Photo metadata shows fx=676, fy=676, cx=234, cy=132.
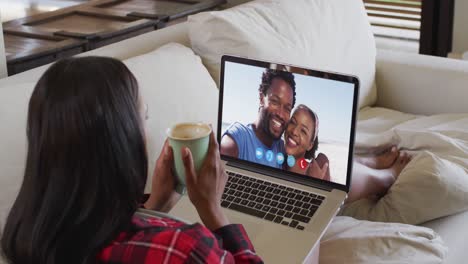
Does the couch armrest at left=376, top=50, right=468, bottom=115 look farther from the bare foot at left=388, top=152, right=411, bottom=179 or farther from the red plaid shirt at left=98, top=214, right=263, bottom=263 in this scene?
the red plaid shirt at left=98, top=214, right=263, bottom=263

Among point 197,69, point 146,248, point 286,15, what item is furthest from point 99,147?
point 286,15

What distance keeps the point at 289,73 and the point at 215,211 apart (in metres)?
0.41

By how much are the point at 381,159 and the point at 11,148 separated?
105cm

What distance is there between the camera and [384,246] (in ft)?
4.79

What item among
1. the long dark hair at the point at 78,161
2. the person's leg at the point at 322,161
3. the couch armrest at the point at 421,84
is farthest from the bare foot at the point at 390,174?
the long dark hair at the point at 78,161

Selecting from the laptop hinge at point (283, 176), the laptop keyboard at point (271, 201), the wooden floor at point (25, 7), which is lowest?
the laptop keyboard at point (271, 201)

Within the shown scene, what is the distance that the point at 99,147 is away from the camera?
3.11 feet

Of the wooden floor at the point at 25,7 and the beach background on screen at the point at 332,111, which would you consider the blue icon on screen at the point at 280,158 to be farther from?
the wooden floor at the point at 25,7

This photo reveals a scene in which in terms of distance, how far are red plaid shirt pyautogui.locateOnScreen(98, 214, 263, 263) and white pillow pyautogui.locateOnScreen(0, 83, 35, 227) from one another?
45 cm

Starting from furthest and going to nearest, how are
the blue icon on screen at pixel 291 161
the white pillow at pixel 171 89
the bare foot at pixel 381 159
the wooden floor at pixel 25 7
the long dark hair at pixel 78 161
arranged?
the wooden floor at pixel 25 7 < the bare foot at pixel 381 159 < the white pillow at pixel 171 89 < the blue icon on screen at pixel 291 161 < the long dark hair at pixel 78 161

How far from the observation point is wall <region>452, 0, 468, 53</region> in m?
3.25

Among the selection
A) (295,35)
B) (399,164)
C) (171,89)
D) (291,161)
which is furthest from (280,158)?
(295,35)

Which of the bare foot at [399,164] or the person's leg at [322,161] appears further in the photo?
the bare foot at [399,164]

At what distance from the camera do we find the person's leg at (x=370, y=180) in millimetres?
1729
